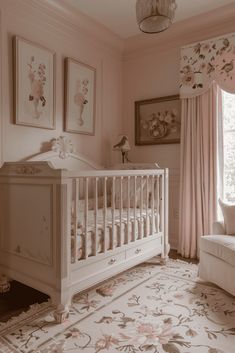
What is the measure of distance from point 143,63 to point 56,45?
4.02ft

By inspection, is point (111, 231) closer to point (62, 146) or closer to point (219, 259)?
point (219, 259)

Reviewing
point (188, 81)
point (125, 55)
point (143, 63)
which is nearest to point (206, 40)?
point (188, 81)

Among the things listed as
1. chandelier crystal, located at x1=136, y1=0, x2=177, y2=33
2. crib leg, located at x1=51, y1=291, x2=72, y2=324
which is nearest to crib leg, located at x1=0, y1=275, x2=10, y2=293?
crib leg, located at x1=51, y1=291, x2=72, y2=324

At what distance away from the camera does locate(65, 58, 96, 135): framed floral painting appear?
292 centimetres

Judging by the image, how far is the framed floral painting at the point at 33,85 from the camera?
8.04 ft

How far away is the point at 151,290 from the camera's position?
2246mm

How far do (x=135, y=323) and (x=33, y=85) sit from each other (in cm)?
215

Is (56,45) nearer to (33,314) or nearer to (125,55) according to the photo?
(125,55)

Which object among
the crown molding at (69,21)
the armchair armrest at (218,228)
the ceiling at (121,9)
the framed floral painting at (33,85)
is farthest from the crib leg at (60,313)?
the ceiling at (121,9)

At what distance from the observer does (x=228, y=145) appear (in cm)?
302

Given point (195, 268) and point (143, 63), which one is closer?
point (195, 268)

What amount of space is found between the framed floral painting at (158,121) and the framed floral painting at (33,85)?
4.05 feet

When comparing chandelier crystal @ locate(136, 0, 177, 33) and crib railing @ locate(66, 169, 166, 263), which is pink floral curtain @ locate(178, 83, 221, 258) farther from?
chandelier crystal @ locate(136, 0, 177, 33)

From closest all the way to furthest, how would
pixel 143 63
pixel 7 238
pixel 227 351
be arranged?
pixel 227 351, pixel 7 238, pixel 143 63
